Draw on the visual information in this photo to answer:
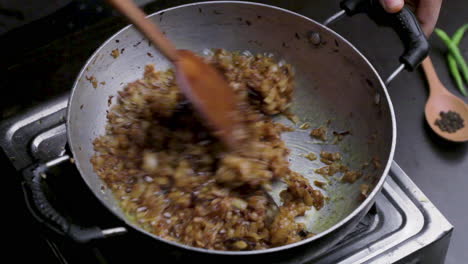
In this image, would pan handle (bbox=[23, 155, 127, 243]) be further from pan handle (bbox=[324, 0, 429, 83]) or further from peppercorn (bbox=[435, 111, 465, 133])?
peppercorn (bbox=[435, 111, 465, 133])

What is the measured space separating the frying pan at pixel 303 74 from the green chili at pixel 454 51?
478 mm

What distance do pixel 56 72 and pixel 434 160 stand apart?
40.1 inches

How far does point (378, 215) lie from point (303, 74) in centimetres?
40

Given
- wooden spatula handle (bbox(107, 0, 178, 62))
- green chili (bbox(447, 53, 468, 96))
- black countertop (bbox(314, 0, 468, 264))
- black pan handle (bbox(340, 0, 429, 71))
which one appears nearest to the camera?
wooden spatula handle (bbox(107, 0, 178, 62))

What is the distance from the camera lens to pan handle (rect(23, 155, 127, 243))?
2.97ft

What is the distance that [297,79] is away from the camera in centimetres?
139

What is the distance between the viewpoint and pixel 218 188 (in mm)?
1164

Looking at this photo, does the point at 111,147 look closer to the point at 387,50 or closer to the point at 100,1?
the point at 100,1

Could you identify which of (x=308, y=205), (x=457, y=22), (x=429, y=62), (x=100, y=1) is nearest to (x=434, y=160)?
(x=429, y=62)

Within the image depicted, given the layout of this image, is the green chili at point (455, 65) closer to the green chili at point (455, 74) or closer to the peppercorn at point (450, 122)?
the green chili at point (455, 74)

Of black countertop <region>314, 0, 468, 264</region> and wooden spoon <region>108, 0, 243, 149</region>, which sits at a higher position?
wooden spoon <region>108, 0, 243, 149</region>

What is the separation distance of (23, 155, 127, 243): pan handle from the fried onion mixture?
0.67 ft

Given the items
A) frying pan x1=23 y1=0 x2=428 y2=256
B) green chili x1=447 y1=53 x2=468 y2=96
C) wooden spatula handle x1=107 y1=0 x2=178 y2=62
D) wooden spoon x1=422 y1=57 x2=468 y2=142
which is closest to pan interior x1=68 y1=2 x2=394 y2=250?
frying pan x1=23 y1=0 x2=428 y2=256

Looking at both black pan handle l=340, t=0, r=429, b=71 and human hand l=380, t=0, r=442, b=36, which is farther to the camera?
human hand l=380, t=0, r=442, b=36
